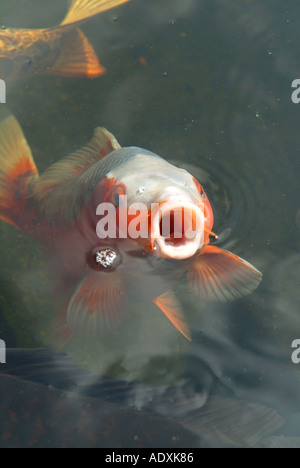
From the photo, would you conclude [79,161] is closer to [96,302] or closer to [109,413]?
[96,302]

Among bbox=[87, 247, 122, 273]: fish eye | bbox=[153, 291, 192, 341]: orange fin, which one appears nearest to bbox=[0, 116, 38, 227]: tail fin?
bbox=[87, 247, 122, 273]: fish eye

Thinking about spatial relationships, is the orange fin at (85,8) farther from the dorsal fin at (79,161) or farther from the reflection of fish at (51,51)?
the dorsal fin at (79,161)

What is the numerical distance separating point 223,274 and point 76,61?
7.46ft

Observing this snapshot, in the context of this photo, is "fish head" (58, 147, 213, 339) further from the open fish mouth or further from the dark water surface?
the dark water surface

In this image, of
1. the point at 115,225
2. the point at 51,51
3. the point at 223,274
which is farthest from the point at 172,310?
the point at 51,51

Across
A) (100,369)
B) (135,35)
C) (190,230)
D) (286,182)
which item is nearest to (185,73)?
(135,35)

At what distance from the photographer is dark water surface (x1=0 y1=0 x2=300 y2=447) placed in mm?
2545

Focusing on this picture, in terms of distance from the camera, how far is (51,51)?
3.46 metres

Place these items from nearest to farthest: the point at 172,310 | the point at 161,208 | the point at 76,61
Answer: the point at 161,208
the point at 172,310
the point at 76,61

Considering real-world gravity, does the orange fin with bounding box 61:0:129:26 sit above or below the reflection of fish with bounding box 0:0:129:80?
above

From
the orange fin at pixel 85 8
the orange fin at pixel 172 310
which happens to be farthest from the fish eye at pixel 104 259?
the orange fin at pixel 85 8

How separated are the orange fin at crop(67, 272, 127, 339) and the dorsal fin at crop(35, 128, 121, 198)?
0.77m
